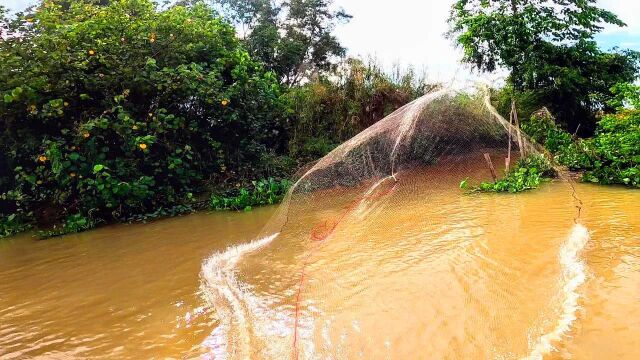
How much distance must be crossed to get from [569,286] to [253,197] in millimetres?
6096

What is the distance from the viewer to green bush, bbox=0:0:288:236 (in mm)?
7668

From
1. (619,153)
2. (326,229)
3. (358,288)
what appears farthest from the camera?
(619,153)

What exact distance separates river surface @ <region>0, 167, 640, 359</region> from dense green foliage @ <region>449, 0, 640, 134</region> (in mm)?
5641

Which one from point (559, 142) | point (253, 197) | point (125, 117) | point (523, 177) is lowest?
point (523, 177)

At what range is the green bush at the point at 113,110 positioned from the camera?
7668 mm

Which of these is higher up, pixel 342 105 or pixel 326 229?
pixel 342 105

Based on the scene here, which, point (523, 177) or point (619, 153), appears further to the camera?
point (523, 177)

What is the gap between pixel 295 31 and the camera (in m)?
18.0

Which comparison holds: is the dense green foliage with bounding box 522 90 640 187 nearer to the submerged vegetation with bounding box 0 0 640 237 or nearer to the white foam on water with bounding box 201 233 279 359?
the submerged vegetation with bounding box 0 0 640 237

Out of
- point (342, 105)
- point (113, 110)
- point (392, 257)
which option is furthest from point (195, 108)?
point (392, 257)

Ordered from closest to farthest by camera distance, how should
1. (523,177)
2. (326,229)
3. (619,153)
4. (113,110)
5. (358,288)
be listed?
(358,288) → (326,229) → (619,153) → (113,110) → (523,177)

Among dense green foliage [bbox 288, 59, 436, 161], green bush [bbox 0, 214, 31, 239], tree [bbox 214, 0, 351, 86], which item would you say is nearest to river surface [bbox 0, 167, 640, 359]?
green bush [bbox 0, 214, 31, 239]

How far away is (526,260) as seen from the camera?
4.20m

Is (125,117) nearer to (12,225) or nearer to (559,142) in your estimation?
(12,225)
